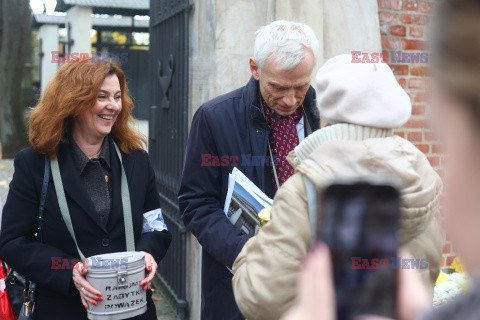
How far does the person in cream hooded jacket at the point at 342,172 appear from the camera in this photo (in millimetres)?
1323

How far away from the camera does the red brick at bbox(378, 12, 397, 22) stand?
4340 millimetres

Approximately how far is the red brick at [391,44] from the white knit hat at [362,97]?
3.04 metres

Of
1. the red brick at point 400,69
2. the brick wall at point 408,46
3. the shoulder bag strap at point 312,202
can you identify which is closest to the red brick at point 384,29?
the brick wall at point 408,46

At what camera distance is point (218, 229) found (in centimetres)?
253

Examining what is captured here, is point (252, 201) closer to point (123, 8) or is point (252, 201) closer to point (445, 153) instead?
point (445, 153)

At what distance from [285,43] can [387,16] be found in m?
2.14

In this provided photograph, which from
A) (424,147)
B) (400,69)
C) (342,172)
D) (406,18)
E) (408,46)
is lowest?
(424,147)

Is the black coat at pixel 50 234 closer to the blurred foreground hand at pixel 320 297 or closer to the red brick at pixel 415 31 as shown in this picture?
the blurred foreground hand at pixel 320 297

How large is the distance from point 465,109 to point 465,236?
0.13 metres

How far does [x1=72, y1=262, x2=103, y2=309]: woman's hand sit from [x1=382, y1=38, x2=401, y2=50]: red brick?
2.94 metres

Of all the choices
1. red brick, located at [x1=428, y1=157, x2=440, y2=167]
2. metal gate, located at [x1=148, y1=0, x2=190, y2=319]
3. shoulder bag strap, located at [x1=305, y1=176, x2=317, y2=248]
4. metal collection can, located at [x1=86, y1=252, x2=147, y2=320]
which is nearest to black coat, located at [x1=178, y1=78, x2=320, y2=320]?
metal collection can, located at [x1=86, y1=252, x2=147, y2=320]

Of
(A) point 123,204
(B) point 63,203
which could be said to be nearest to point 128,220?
(A) point 123,204

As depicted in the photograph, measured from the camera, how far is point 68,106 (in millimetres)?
2783

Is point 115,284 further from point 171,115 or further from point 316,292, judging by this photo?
point 171,115
